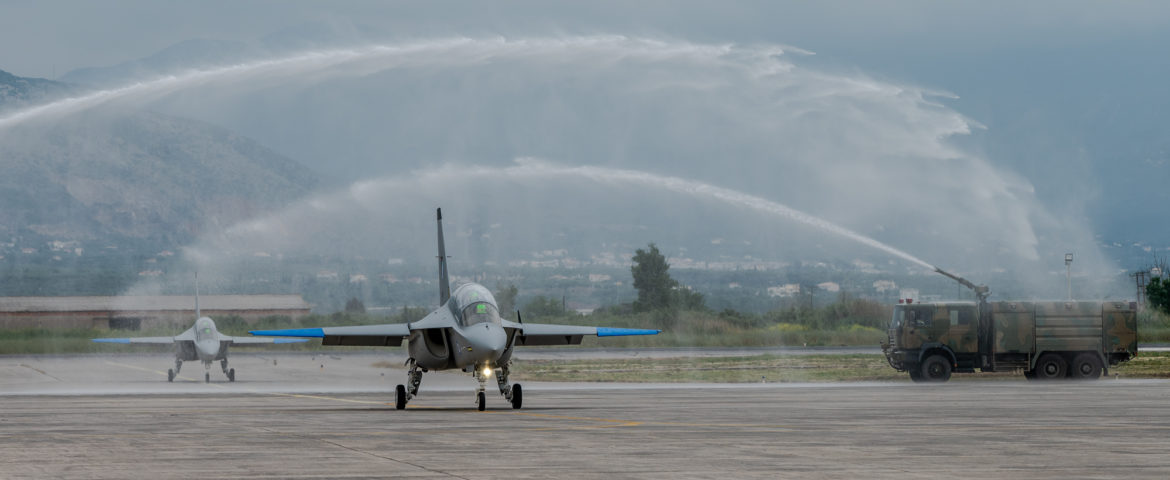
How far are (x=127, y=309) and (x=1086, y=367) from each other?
100049mm

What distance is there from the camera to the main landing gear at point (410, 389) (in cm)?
3587

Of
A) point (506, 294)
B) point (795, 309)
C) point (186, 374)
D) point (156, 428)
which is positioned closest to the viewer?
point (156, 428)

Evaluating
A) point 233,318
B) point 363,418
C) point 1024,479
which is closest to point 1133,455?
point 1024,479

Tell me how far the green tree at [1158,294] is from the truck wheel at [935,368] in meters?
73.7

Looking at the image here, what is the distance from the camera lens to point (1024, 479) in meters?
16.8

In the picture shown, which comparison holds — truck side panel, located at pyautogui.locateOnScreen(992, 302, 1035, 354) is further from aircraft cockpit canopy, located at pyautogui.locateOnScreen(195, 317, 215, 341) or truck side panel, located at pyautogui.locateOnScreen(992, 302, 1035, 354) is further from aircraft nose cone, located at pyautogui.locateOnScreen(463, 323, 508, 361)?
aircraft cockpit canopy, located at pyautogui.locateOnScreen(195, 317, 215, 341)

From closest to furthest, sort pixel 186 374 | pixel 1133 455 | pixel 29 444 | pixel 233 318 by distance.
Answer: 1. pixel 1133 455
2. pixel 29 444
3. pixel 186 374
4. pixel 233 318

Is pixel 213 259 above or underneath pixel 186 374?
above

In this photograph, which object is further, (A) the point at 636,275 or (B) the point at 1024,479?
(A) the point at 636,275

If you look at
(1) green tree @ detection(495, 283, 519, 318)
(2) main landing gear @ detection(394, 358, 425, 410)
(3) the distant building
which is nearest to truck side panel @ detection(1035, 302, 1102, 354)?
A: (2) main landing gear @ detection(394, 358, 425, 410)

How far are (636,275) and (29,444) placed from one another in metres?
119

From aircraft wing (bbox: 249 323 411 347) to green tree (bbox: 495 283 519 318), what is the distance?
45.9 m

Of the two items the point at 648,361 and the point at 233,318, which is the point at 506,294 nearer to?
the point at 648,361

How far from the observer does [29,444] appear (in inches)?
905
